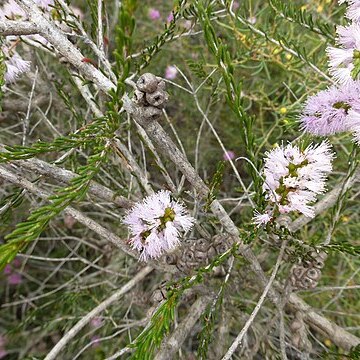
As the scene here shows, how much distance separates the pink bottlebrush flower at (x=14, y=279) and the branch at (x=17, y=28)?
5.96 ft

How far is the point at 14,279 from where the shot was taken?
7.92ft

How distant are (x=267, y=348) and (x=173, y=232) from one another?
772 millimetres

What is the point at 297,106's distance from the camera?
1.69 meters

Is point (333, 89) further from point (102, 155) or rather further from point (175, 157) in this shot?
point (102, 155)

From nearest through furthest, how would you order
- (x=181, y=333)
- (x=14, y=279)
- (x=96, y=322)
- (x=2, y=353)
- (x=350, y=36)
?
(x=350, y=36) → (x=181, y=333) → (x=96, y=322) → (x=2, y=353) → (x=14, y=279)

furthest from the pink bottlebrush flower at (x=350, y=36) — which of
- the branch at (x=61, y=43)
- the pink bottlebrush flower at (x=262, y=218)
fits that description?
the branch at (x=61, y=43)

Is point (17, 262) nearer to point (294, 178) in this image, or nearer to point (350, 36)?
point (294, 178)

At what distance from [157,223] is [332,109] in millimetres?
459

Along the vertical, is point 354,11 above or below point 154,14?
below

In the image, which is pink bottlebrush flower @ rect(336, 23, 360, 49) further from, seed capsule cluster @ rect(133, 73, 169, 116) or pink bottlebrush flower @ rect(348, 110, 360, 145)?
seed capsule cluster @ rect(133, 73, 169, 116)

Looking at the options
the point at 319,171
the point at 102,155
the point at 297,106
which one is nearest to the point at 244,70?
the point at 297,106

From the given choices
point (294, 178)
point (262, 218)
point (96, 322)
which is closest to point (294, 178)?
point (294, 178)

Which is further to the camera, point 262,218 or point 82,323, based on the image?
point 82,323

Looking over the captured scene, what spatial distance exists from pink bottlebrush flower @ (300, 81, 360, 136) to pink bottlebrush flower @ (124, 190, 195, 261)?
36cm
